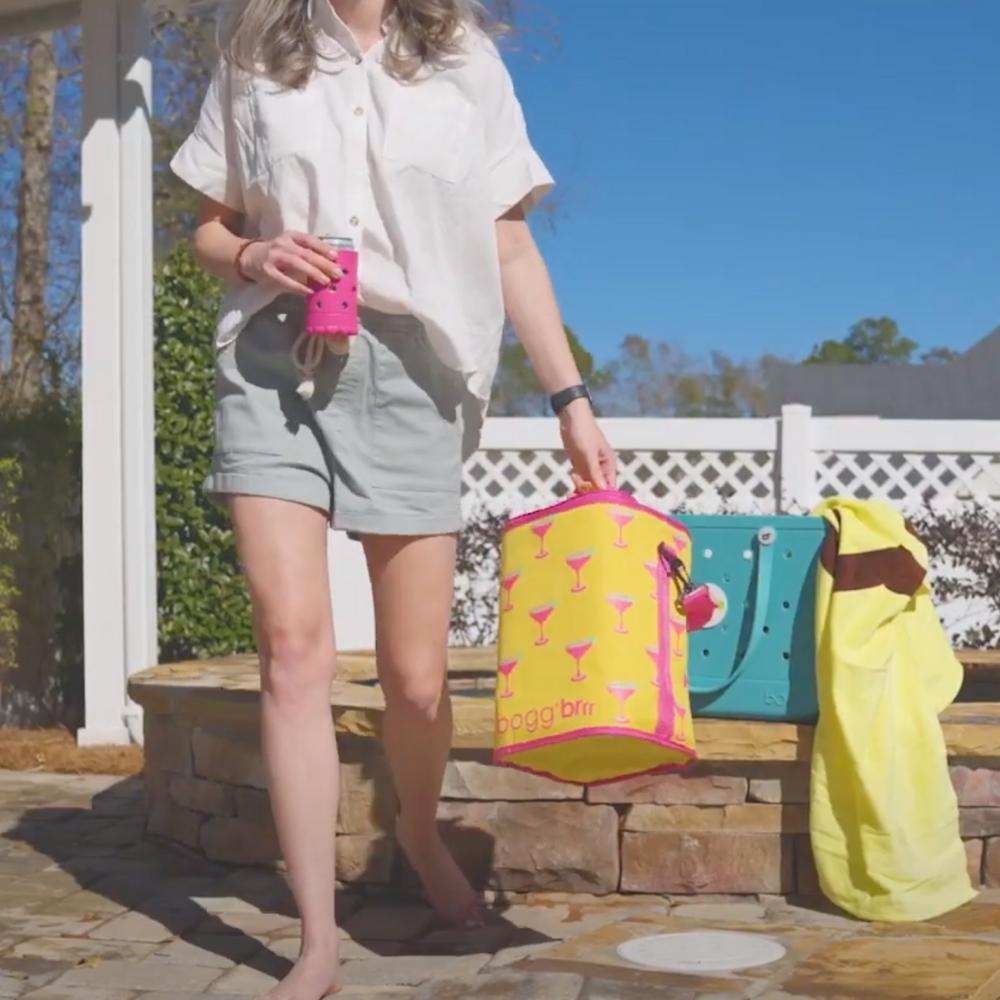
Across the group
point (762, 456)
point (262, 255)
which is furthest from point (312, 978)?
point (762, 456)

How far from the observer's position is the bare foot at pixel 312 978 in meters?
2.42

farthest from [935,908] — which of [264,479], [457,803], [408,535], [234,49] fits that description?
[234,49]

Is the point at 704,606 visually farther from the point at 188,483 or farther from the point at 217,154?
the point at 188,483

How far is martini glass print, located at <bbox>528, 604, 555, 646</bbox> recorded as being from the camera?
2523mm

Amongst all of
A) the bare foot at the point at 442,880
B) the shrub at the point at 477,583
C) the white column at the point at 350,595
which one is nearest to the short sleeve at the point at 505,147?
the bare foot at the point at 442,880

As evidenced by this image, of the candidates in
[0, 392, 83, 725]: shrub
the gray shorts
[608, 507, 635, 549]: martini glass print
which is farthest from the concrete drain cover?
[0, 392, 83, 725]: shrub

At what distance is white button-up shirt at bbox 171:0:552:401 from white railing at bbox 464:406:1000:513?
4532 millimetres

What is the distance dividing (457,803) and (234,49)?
5.01 feet

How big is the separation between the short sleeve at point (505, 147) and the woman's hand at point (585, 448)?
0.35 m

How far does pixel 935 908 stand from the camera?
3021mm

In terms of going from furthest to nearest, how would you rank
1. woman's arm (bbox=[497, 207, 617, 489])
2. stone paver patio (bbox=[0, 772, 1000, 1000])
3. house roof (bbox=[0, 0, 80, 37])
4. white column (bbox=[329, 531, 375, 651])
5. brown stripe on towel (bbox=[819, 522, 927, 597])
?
white column (bbox=[329, 531, 375, 651])
house roof (bbox=[0, 0, 80, 37])
brown stripe on towel (bbox=[819, 522, 927, 597])
woman's arm (bbox=[497, 207, 617, 489])
stone paver patio (bbox=[0, 772, 1000, 1000])

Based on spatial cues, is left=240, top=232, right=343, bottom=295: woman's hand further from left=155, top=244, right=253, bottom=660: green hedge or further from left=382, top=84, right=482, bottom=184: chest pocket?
left=155, top=244, right=253, bottom=660: green hedge

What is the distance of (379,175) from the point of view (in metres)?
2.52

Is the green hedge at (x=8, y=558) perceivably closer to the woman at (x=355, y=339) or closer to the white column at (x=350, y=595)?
the white column at (x=350, y=595)
